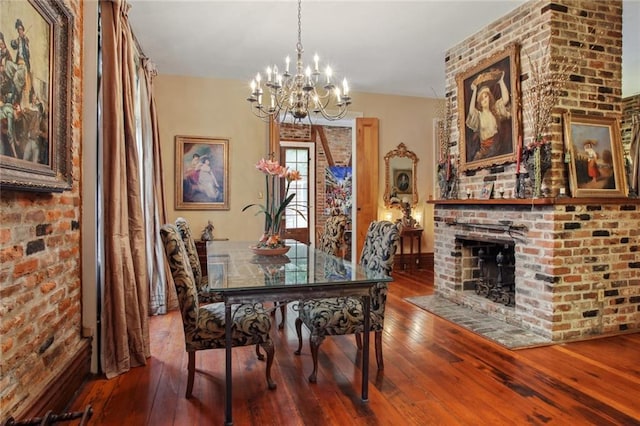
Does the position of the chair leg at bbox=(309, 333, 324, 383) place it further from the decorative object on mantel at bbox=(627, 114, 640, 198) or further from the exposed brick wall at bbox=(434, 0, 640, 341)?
the decorative object on mantel at bbox=(627, 114, 640, 198)

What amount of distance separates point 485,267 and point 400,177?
7.79 feet

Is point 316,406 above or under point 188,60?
under

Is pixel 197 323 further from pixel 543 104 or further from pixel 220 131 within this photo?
pixel 220 131

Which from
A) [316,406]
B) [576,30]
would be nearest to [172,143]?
[316,406]

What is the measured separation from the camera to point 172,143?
16.7 ft

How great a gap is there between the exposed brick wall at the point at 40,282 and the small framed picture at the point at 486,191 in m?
3.46

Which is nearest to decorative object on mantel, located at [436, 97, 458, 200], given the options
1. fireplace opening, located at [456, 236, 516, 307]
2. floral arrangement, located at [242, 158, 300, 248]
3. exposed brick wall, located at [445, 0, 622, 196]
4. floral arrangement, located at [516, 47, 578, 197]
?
fireplace opening, located at [456, 236, 516, 307]

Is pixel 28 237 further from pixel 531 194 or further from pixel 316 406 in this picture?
pixel 531 194

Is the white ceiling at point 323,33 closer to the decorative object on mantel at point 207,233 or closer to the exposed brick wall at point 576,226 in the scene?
the exposed brick wall at point 576,226

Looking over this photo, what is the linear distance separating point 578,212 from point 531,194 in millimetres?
371

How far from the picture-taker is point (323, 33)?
3912 mm

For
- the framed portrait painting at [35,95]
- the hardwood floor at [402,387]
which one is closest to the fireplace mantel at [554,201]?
the hardwood floor at [402,387]

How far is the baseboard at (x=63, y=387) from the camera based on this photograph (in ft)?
5.66

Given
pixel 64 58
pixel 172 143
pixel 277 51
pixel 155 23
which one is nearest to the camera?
pixel 64 58
